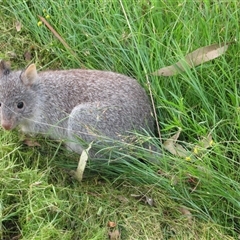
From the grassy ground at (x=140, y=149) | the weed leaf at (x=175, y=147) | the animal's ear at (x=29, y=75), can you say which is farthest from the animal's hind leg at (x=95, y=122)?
the animal's ear at (x=29, y=75)

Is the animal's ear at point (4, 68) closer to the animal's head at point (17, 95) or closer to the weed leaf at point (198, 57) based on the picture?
the animal's head at point (17, 95)

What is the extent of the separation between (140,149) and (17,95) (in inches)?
45.4

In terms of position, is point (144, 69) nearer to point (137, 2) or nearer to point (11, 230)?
point (137, 2)

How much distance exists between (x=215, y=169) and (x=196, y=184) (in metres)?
0.19

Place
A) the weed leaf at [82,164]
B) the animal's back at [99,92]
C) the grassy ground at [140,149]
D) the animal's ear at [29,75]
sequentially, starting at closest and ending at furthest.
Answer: the grassy ground at [140,149], the weed leaf at [82,164], the animal's back at [99,92], the animal's ear at [29,75]

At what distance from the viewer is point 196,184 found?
4211 millimetres

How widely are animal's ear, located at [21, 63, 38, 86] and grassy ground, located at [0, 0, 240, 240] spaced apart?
47 centimetres

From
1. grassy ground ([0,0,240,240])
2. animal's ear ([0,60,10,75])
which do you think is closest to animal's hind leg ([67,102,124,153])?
grassy ground ([0,0,240,240])

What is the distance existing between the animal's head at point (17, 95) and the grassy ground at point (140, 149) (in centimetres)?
19

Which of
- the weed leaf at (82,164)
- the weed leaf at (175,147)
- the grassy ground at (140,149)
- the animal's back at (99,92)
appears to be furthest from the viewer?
the animal's back at (99,92)

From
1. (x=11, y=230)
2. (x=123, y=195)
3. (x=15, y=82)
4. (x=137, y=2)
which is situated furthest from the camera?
(x=137, y=2)

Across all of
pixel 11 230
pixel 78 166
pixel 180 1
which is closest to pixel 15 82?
pixel 78 166

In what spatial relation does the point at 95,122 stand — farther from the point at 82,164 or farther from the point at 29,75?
the point at 29,75

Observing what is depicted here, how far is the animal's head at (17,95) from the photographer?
4.58 m
